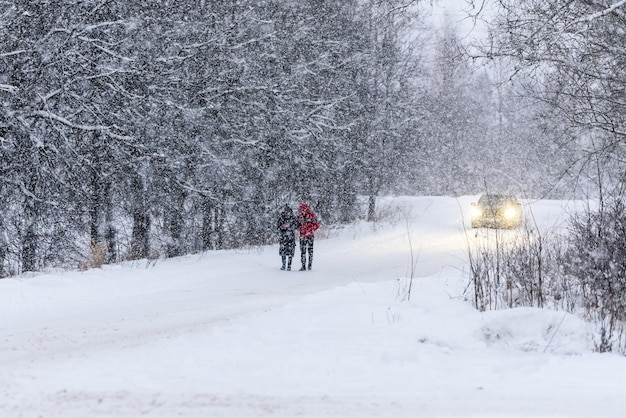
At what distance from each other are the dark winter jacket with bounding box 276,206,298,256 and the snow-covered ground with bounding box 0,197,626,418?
487 centimetres

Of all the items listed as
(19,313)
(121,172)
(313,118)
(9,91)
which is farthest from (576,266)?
(313,118)

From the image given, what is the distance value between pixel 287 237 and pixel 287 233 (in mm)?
117

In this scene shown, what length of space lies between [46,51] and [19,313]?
23.5ft

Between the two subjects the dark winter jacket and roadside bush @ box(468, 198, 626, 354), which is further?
the dark winter jacket

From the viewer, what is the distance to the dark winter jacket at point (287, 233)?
1688cm

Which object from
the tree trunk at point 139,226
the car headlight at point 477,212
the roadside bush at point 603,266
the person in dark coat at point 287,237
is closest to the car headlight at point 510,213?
the car headlight at point 477,212

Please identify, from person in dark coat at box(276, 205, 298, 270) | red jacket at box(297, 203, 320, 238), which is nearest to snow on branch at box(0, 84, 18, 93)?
person in dark coat at box(276, 205, 298, 270)

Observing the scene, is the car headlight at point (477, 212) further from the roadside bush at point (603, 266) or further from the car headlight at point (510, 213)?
the roadside bush at point (603, 266)

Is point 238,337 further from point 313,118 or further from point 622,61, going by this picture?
point 313,118

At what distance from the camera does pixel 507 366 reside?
20.5 feet

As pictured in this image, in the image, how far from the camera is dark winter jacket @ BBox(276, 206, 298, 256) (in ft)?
55.4

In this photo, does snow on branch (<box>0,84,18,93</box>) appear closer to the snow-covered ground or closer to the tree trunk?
the snow-covered ground

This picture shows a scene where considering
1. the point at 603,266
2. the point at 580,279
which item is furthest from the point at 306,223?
the point at 603,266

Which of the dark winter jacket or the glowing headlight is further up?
the glowing headlight
